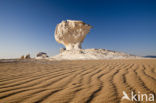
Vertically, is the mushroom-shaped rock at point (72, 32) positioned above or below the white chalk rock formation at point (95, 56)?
above

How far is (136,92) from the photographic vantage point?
1.48 metres

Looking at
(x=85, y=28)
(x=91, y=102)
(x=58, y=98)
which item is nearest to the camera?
(x=91, y=102)

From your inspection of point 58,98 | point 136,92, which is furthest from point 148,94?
point 58,98

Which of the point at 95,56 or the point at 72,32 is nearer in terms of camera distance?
the point at 95,56

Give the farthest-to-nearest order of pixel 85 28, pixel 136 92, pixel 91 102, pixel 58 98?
pixel 85 28 → pixel 136 92 → pixel 58 98 → pixel 91 102

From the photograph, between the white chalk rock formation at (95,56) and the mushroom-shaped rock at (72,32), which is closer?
the white chalk rock formation at (95,56)

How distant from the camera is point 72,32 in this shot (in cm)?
2730

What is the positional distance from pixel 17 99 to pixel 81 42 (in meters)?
26.8

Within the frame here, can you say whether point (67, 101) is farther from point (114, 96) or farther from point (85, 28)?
point (85, 28)

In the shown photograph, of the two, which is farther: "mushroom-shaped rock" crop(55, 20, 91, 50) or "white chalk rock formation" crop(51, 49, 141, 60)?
"mushroom-shaped rock" crop(55, 20, 91, 50)

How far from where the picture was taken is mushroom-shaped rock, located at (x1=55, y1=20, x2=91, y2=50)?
26406mm

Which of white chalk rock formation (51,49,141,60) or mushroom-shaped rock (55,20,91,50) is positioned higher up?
mushroom-shaped rock (55,20,91,50)

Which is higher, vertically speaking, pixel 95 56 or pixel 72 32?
pixel 72 32

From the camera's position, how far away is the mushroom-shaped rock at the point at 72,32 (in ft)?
86.6
